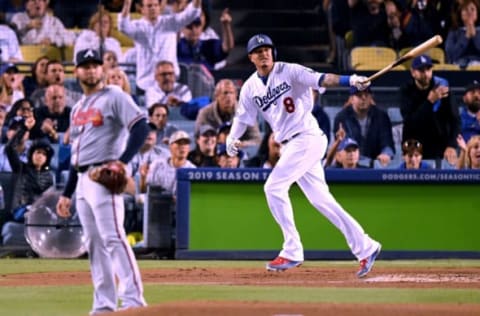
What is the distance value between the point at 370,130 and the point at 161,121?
2.72 metres

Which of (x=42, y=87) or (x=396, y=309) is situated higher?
(x=42, y=87)

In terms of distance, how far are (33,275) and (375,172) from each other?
4280 millimetres

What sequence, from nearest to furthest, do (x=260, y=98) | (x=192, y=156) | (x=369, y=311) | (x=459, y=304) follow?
1. (x=369, y=311)
2. (x=459, y=304)
3. (x=260, y=98)
4. (x=192, y=156)

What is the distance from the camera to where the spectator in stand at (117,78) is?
1363 centimetres

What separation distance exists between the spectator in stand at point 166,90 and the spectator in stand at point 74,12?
95.2 inches

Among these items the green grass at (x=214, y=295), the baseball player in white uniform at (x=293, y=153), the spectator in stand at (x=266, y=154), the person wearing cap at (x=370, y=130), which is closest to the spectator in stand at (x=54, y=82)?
the spectator in stand at (x=266, y=154)

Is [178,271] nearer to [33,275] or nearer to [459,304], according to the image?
[33,275]

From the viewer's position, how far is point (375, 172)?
1199 centimetres

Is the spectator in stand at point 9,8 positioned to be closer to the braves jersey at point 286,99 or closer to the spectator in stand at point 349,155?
the spectator in stand at point 349,155

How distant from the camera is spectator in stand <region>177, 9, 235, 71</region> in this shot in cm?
1530

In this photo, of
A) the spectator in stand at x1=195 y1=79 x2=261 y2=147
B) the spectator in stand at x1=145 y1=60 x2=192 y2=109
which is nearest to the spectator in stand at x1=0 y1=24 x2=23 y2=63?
the spectator in stand at x1=145 y1=60 x2=192 y2=109

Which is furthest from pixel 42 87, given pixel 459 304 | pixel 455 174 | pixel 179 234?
pixel 459 304

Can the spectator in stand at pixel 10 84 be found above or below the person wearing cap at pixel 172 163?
above

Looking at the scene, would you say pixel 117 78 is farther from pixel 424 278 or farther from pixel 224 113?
pixel 424 278
